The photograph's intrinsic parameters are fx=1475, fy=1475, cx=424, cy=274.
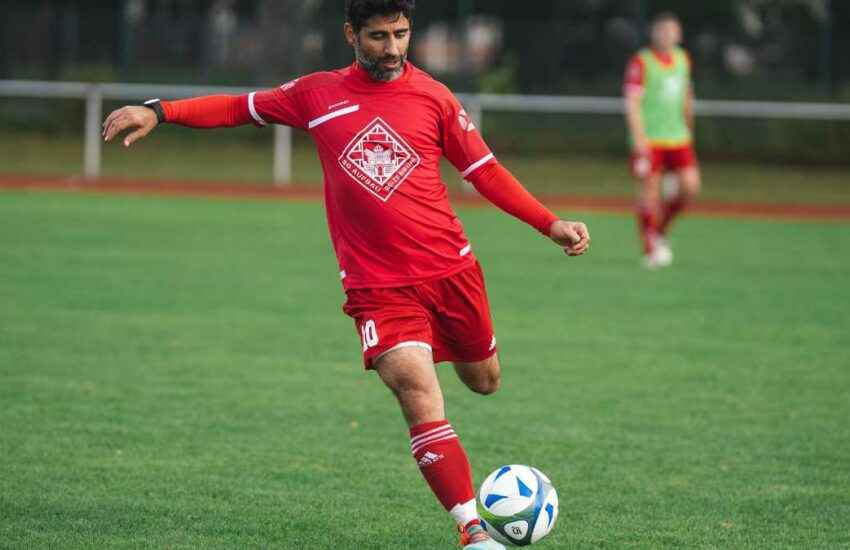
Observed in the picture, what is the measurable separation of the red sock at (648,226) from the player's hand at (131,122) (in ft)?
29.8

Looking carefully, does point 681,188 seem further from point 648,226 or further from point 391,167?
point 391,167

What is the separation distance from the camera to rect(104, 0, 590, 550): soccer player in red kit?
5125 mm

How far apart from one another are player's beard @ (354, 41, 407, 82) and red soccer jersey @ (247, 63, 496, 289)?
3cm

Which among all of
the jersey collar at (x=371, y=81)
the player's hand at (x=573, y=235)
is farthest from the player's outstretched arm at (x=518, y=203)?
the jersey collar at (x=371, y=81)

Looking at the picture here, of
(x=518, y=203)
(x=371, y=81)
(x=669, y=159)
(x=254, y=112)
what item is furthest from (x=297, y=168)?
(x=518, y=203)

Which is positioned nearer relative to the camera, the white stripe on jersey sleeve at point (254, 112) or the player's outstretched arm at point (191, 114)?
the player's outstretched arm at point (191, 114)

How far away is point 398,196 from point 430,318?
45 centimetres

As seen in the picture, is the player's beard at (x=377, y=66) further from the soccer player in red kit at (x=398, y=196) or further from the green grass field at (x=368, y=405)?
the green grass field at (x=368, y=405)

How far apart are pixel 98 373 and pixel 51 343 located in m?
1.03

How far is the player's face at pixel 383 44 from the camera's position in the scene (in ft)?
16.8

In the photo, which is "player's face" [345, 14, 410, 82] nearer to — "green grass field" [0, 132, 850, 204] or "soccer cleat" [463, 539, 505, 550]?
"soccer cleat" [463, 539, 505, 550]

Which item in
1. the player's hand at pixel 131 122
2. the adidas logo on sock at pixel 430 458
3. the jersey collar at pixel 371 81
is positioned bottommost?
the adidas logo on sock at pixel 430 458

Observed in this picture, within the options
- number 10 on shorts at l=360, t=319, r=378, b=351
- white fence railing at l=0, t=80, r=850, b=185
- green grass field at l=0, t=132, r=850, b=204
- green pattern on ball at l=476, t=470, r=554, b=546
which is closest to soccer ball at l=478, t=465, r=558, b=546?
green pattern on ball at l=476, t=470, r=554, b=546

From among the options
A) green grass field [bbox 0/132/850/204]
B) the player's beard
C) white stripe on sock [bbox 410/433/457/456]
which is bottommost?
green grass field [bbox 0/132/850/204]
